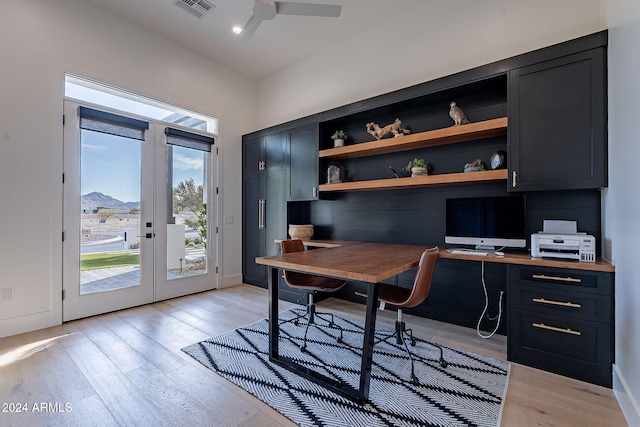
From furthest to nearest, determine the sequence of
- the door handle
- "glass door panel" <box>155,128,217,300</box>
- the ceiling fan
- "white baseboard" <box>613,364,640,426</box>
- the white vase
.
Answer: the door handle < "glass door panel" <box>155,128,217,300</box> < the white vase < the ceiling fan < "white baseboard" <box>613,364,640,426</box>

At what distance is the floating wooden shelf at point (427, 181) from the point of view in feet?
8.69

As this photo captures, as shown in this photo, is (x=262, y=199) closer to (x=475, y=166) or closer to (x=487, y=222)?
(x=475, y=166)

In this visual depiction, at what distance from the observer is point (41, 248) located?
3012 millimetres

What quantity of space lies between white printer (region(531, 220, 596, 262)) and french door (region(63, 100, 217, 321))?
4190 millimetres

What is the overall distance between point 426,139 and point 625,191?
5.25ft

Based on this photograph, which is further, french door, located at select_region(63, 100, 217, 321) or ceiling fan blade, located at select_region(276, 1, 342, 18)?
french door, located at select_region(63, 100, 217, 321)

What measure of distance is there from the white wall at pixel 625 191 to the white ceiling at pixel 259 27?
7.26ft

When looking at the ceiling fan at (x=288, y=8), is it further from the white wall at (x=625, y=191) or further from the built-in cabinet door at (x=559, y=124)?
the white wall at (x=625, y=191)

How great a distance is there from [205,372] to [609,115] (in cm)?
360

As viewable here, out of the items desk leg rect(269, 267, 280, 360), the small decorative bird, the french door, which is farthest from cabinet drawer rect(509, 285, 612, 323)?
the french door

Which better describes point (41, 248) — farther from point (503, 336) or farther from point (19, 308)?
point (503, 336)

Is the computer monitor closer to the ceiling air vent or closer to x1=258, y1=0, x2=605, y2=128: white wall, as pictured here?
x1=258, y1=0, x2=605, y2=128: white wall

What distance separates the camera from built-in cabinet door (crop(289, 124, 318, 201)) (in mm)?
3918

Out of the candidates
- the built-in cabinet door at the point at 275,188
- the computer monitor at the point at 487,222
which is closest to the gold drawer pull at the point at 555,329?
the computer monitor at the point at 487,222
